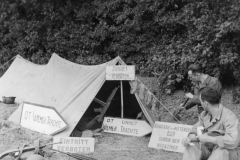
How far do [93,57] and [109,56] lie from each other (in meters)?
0.53

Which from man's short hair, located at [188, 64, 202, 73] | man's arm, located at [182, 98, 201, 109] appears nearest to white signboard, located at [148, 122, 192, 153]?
man's arm, located at [182, 98, 201, 109]

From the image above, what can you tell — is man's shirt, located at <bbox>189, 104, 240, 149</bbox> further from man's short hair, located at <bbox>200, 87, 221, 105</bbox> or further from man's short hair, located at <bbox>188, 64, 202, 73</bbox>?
man's short hair, located at <bbox>188, 64, 202, 73</bbox>

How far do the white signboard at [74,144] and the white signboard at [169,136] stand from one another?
113cm

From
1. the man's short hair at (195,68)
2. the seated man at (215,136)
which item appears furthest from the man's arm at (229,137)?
the man's short hair at (195,68)

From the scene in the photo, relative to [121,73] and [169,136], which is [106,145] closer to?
[169,136]

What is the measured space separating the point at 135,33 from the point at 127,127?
4720 mm

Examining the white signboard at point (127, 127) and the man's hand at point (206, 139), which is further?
the white signboard at point (127, 127)

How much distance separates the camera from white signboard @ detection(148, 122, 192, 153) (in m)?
5.62

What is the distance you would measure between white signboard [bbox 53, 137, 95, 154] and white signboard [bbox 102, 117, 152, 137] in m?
1.24

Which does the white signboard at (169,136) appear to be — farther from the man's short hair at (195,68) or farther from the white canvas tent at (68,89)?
the man's short hair at (195,68)

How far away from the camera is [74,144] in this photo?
527cm

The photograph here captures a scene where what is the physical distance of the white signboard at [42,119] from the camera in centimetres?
609

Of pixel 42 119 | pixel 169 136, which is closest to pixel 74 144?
pixel 42 119

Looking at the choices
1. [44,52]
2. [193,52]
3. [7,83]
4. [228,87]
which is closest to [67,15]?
[44,52]
